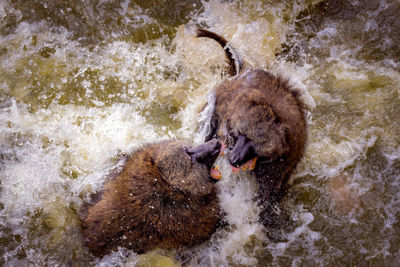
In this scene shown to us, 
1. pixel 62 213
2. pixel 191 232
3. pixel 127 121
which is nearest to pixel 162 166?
pixel 191 232

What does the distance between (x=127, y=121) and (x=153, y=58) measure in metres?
0.80

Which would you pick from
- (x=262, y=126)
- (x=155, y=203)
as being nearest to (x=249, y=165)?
(x=262, y=126)

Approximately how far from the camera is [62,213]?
4.02 metres

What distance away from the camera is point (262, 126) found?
339 centimetres

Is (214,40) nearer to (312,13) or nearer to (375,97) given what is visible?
(312,13)

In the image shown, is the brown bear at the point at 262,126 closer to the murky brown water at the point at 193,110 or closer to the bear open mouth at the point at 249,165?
the bear open mouth at the point at 249,165

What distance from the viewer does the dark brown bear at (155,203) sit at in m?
3.47

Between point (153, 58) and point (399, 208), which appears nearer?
point (399, 208)

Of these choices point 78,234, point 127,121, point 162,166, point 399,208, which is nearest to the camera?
point 162,166

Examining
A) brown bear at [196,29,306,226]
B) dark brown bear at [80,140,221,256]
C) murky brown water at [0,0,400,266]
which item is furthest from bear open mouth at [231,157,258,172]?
murky brown water at [0,0,400,266]

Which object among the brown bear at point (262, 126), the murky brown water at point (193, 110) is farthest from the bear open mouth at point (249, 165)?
the murky brown water at point (193, 110)

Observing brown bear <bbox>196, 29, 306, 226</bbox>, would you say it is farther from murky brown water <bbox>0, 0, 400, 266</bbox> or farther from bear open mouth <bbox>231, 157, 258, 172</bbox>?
murky brown water <bbox>0, 0, 400, 266</bbox>

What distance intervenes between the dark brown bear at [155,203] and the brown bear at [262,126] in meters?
0.26

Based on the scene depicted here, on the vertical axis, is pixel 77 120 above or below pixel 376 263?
below
